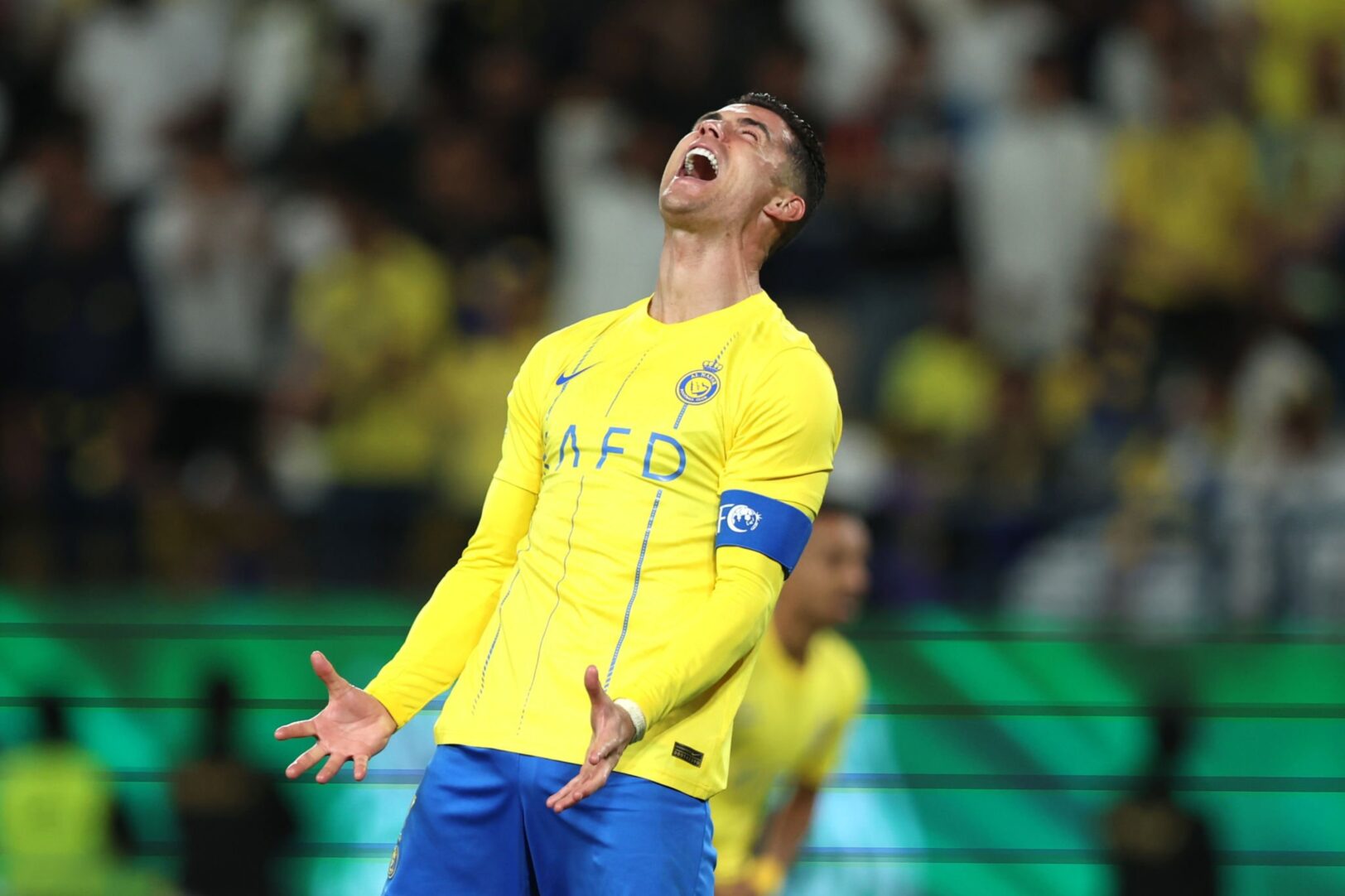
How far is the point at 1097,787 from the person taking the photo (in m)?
6.57

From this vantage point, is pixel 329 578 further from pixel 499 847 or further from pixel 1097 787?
pixel 499 847

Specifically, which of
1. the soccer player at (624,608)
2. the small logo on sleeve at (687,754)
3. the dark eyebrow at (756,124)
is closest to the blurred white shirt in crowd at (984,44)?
the dark eyebrow at (756,124)

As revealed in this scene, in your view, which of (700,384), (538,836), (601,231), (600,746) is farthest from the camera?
(601,231)

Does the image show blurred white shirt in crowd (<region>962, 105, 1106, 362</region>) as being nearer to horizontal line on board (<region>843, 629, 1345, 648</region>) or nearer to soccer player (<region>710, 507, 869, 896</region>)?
horizontal line on board (<region>843, 629, 1345, 648</region>)

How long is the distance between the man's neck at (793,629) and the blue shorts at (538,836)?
7.66 feet

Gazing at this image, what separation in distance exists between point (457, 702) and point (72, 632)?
3.70m

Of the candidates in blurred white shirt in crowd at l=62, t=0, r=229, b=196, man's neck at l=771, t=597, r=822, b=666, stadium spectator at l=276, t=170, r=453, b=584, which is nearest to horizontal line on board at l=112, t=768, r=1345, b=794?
man's neck at l=771, t=597, r=822, b=666

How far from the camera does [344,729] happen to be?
357 centimetres

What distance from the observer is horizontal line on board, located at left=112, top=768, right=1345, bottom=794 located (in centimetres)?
653

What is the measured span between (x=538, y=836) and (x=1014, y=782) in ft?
11.4

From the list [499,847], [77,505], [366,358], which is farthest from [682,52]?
[499,847]

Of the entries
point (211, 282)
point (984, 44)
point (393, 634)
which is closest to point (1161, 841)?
point (393, 634)

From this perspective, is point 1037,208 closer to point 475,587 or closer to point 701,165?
point 701,165

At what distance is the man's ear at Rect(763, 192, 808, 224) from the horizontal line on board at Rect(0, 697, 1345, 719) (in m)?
3.18
